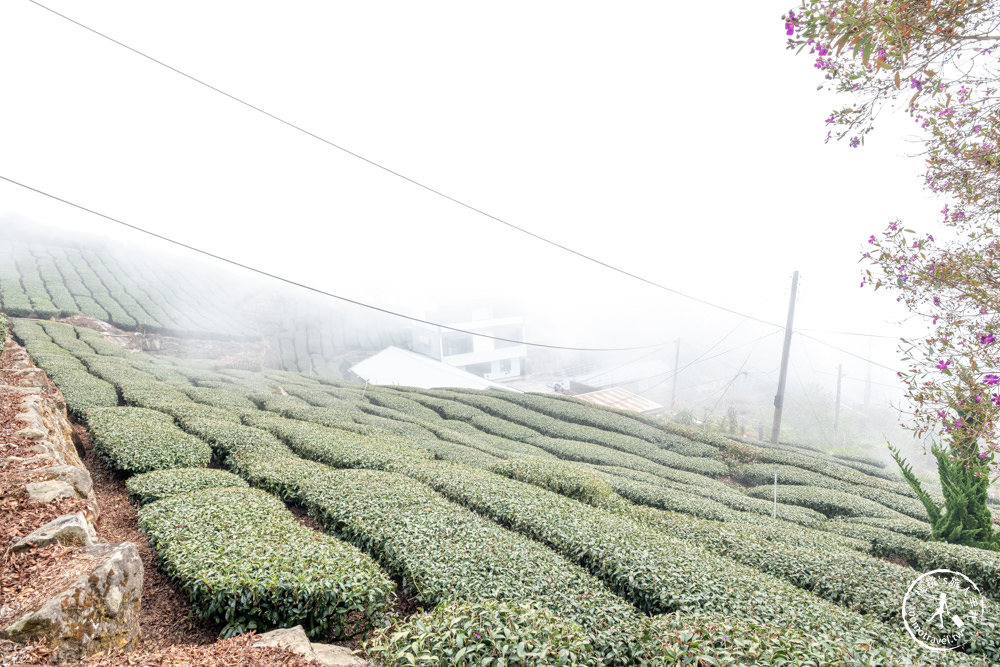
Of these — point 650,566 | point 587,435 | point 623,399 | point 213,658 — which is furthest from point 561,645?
point 623,399

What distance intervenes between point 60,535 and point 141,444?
4133 mm

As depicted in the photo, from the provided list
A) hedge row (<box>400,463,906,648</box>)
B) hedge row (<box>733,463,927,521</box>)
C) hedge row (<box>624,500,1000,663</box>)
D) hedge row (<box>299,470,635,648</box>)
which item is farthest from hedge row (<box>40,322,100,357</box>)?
hedge row (<box>733,463,927,521</box>)

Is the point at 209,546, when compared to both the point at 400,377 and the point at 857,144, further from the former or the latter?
the point at 400,377

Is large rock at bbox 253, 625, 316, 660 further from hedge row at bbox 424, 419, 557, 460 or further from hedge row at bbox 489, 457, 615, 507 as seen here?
hedge row at bbox 424, 419, 557, 460

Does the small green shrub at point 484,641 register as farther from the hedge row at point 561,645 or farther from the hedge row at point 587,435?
the hedge row at point 587,435

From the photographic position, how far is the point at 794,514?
8.66 m

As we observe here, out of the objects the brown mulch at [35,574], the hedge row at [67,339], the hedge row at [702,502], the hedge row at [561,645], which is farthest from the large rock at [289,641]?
the hedge row at [67,339]

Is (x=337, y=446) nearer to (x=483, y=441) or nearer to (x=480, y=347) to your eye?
(x=483, y=441)

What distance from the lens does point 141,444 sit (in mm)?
7059

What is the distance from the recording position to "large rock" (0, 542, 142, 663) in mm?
2633

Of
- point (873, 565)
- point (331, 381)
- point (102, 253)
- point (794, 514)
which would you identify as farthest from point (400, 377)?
point (873, 565)

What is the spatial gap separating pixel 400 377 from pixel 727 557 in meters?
19.3

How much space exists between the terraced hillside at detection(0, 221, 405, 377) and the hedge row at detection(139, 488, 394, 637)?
1489 cm

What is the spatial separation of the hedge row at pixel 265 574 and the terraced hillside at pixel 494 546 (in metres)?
0.02
